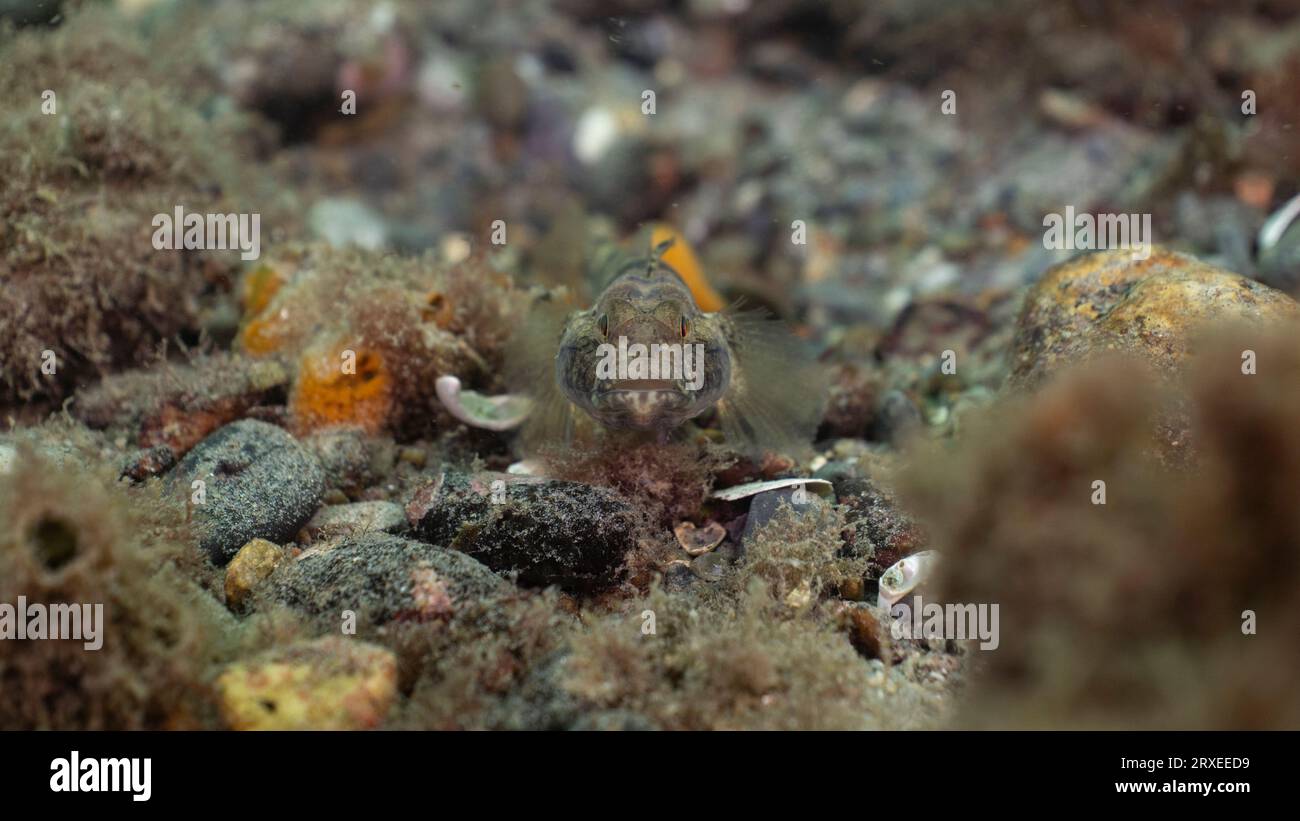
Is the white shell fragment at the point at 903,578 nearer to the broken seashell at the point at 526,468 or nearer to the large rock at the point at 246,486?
the broken seashell at the point at 526,468

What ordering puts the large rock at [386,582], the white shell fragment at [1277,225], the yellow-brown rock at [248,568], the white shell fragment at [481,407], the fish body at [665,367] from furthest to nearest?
the white shell fragment at [1277,225], the white shell fragment at [481,407], the fish body at [665,367], the yellow-brown rock at [248,568], the large rock at [386,582]

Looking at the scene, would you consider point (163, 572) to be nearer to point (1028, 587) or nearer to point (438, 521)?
point (438, 521)

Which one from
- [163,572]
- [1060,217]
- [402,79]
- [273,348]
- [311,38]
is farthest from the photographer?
[402,79]

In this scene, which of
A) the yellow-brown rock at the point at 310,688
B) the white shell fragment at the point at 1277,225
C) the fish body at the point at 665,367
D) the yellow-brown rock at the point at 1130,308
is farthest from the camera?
the white shell fragment at the point at 1277,225

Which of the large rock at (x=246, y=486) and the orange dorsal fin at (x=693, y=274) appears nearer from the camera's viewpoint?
the large rock at (x=246, y=486)

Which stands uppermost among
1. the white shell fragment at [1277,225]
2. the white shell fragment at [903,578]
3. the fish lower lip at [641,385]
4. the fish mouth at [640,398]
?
the white shell fragment at [1277,225]

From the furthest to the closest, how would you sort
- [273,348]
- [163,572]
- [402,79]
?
[402,79]
[273,348]
[163,572]

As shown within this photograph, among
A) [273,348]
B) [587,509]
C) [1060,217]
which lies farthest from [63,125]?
[1060,217]

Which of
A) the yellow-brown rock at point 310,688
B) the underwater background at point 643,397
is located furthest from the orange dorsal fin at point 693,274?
the yellow-brown rock at point 310,688
